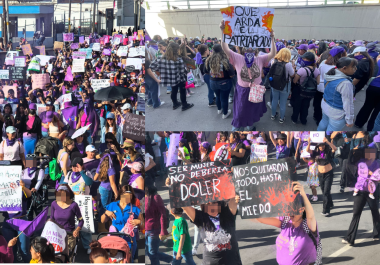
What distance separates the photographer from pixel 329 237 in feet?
12.6

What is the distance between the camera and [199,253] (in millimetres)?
3871

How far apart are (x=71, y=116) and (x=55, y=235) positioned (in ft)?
12.9

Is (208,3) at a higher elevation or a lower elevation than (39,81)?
higher

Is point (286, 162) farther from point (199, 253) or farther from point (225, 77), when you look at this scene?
point (225, 77)

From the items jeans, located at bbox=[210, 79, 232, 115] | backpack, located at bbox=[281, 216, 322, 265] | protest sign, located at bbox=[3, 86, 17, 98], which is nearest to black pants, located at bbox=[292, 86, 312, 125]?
jeans, located at bbox=[210, 79, 232, 115]

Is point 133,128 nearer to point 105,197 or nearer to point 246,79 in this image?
point 105,197

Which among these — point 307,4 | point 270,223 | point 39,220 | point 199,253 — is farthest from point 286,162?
point 307,4

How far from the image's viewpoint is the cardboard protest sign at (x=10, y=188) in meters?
4.76

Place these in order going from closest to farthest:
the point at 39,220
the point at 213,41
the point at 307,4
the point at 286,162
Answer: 1. the point at 286,162
2. the point at 39,220
3. the point at 307,4
4. the point at 213,41

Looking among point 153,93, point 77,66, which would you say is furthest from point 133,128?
point 77,66

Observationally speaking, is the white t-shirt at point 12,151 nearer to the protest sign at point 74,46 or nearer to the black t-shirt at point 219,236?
the black t-shirt at point 219,236

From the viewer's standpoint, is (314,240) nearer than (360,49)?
Yes

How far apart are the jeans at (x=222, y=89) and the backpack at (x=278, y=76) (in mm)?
726

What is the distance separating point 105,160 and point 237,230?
2.43m
